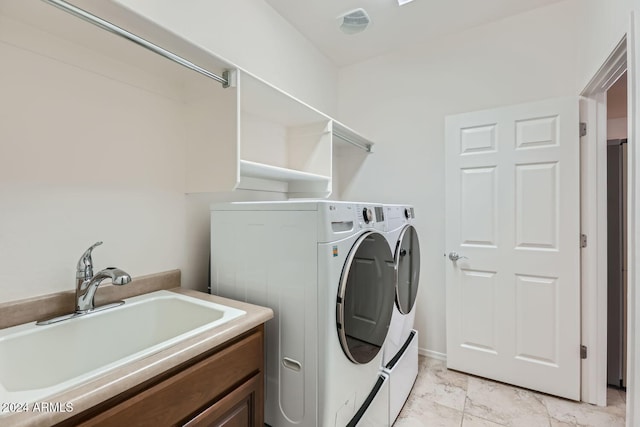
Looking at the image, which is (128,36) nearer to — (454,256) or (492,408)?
(454,256)

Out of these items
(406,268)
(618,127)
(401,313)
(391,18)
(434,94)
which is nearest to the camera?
(401,313)

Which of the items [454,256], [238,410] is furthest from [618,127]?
[238,410]

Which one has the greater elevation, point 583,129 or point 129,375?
point 583,129

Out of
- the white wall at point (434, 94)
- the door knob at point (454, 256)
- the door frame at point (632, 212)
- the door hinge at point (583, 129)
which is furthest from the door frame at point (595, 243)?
the door knob at point (454, 256)

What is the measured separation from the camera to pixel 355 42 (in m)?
2.44

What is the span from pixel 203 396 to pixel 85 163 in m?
0.98

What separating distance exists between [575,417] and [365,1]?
2.88 m

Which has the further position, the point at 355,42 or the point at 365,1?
the point at 355,42

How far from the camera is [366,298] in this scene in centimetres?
137

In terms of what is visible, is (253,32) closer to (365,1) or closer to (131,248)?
(365,1)

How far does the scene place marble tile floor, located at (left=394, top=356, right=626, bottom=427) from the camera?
5.49ft

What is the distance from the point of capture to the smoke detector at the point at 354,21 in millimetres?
2066

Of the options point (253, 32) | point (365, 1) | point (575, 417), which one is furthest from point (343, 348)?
point (365, 1)

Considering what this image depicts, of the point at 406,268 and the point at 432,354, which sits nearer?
the point at 406,268
